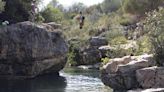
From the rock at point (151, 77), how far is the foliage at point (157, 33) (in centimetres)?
159

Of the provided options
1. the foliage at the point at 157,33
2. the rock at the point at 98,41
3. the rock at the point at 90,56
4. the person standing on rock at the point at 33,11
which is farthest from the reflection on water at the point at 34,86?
the rock at the point at 98,41

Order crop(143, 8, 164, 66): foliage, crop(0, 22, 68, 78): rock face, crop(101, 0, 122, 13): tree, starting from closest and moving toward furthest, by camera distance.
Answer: crop(143, 8, 164, 66): foliage
crop(0, 22, 68, 78): rock face
crop(101, 0, 122, 13): tree

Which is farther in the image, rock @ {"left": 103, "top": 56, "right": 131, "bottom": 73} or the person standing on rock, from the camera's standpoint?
the person standing on rock

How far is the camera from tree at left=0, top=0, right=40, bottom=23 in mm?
55406

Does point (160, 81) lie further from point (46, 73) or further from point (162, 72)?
point (46, 73)

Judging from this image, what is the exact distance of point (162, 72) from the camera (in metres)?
32.0

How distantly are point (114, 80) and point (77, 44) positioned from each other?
36348mm

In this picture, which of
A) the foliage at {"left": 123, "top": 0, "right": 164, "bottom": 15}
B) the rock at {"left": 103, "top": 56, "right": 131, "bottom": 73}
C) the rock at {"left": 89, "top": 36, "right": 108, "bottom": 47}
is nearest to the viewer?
the rock at {"left": 103, "top": 56, "right": 131, "bottom": 73}

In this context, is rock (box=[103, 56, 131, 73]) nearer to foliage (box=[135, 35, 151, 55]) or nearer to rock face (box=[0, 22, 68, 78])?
foliage (box=[135, 35, 151, 55])

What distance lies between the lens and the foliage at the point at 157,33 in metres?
34.0

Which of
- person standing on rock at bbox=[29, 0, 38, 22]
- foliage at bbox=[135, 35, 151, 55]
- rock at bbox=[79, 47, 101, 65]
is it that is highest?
person standing on rock at bbox=[29, 0, 38, 22]

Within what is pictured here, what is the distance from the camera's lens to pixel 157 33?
34750 mm

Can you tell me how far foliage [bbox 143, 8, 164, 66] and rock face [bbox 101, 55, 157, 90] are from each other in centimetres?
66

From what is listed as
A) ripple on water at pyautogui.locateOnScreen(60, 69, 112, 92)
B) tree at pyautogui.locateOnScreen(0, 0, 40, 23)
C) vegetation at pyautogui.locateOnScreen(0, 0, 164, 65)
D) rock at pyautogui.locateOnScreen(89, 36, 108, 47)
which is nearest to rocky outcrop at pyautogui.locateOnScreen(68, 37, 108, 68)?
rock at pyautogui.locateOnScreen(89, 36, 108, 47)
